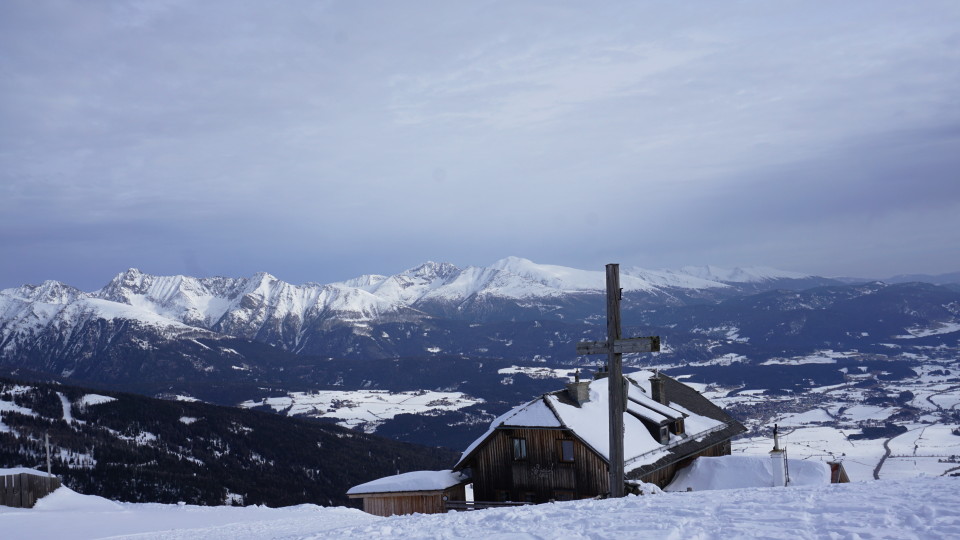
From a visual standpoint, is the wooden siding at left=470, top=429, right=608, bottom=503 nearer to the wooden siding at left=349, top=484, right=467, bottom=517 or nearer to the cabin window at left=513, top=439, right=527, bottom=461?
the cabin window at left=513, top=439, right=527, bottom=461

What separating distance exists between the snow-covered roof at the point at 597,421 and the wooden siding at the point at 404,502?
3730mm

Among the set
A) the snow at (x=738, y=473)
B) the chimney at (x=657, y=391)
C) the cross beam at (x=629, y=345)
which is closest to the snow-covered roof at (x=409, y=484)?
the snow at (x=738, y=473)

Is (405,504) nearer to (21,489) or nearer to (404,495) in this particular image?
(404,495)

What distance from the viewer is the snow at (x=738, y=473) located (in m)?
33.5

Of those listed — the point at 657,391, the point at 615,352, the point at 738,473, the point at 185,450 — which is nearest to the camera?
the point at 615,352

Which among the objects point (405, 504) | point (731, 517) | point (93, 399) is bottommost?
point (93, 399)

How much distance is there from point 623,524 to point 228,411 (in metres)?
164

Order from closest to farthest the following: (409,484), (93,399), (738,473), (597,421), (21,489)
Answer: (21,489)
(409,484)
(738,473)
(597,421)
(93,399)

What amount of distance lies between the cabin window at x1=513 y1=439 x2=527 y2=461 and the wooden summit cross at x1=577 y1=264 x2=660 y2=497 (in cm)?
1938

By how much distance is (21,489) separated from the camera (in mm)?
27156

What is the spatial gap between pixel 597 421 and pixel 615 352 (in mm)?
21297

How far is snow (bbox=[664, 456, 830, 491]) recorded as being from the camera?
33500 millimetres

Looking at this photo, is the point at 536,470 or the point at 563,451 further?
the point at 536,470

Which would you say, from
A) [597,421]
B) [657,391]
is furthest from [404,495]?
[657,391]
